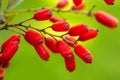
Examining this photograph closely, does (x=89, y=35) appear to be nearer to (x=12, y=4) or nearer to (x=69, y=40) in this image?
(x=69, y=40)

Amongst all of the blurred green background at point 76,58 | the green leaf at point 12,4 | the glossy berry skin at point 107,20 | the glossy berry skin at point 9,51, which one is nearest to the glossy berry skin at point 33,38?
the glossy berry skin at point 9,51

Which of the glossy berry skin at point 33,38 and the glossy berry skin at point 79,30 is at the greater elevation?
the glossy berry skin at point 33,38

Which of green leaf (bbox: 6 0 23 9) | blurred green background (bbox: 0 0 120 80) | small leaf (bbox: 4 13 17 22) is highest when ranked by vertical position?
green leaf (bbox: 6 0 23 9)

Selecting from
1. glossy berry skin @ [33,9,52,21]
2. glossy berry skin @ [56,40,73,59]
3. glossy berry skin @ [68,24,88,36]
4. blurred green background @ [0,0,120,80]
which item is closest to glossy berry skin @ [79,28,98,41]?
glossy berry skin @ [68,24,88,36]

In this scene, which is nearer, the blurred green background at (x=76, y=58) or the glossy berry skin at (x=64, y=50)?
the glossy berry skin at (x=64, y=50)

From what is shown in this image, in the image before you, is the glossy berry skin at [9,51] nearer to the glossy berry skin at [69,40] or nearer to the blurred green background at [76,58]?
the glossy berry skin at [69,40]

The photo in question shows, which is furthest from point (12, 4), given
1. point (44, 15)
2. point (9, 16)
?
point (44, 15)

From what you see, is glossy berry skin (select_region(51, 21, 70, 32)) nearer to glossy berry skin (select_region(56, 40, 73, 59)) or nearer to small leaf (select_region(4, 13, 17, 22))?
glossy berry skin (select_region(56, 40, 73, 59))
